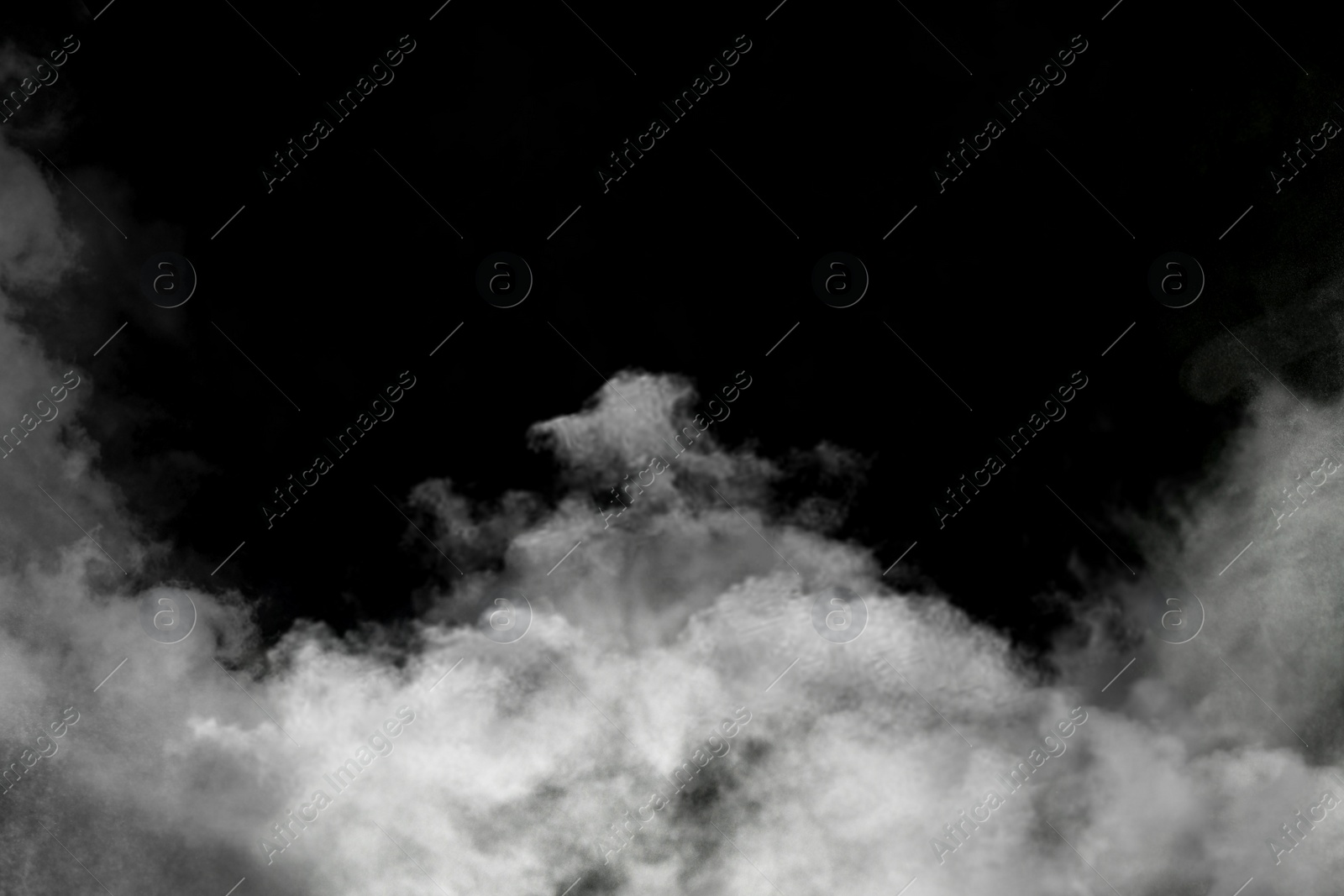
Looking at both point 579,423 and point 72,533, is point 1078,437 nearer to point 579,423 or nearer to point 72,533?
point 579,423

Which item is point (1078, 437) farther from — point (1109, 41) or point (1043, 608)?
point (1109, 41)

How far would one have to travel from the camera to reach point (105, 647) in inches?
1807

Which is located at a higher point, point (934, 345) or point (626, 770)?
point (934, 345)

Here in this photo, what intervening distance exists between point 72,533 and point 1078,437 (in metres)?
45.0

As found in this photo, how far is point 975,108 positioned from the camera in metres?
42.3

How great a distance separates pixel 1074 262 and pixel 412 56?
29658 mm

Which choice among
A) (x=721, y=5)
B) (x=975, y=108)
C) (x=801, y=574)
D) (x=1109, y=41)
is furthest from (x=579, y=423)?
(x=1109, y=41)

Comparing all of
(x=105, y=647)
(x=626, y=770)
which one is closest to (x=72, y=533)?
(x=105, y=647)

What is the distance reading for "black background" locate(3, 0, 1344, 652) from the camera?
42.3 meters

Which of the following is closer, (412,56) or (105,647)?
(412,56)

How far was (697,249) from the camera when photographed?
1721 inches

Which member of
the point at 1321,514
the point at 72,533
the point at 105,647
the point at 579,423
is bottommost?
the point at 1321,514

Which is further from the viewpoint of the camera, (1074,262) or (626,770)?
(626,770)

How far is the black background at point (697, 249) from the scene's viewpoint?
139 ft
